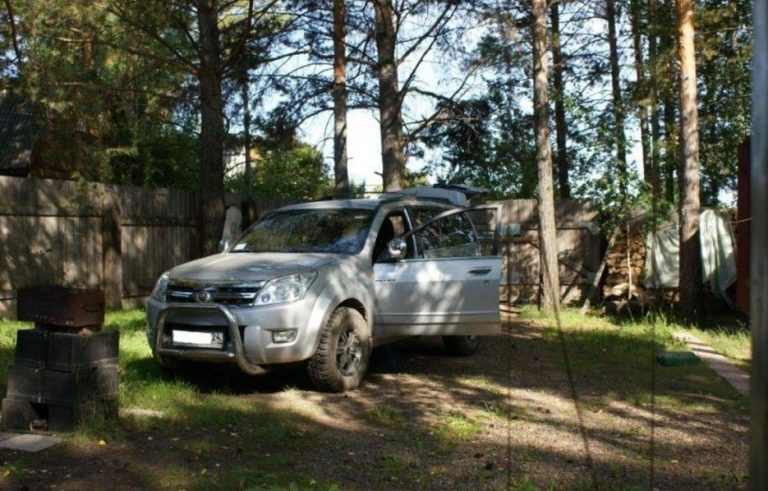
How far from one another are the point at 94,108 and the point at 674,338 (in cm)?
906

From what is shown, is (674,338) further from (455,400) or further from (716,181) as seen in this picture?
(716,181)

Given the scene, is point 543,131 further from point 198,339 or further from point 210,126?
point 198,339

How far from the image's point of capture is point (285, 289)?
6871mm

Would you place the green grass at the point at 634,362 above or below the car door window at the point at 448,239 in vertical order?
below

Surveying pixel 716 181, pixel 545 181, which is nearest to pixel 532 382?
pixel 545 181

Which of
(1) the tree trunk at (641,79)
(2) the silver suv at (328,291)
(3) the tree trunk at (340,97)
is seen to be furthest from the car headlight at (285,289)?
(3) the tree trunk at (340,97)

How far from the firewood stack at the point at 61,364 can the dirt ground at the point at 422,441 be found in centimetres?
34

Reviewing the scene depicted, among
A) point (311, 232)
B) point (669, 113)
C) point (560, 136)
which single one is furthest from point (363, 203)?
point (560, 136)

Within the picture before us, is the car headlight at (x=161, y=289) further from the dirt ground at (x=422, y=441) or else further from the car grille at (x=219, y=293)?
the dirt ground at (x=422, y=441)

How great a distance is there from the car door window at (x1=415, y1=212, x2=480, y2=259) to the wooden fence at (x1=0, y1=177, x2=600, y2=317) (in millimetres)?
5645

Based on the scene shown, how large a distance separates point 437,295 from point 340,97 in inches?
387

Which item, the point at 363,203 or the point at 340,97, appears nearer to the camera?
the point at 363,203

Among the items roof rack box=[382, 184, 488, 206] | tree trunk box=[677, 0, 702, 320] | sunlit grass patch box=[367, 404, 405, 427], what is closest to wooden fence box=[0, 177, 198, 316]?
roof rack box=[382, 184, 488, 206]

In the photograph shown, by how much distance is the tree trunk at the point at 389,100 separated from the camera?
1410cm
